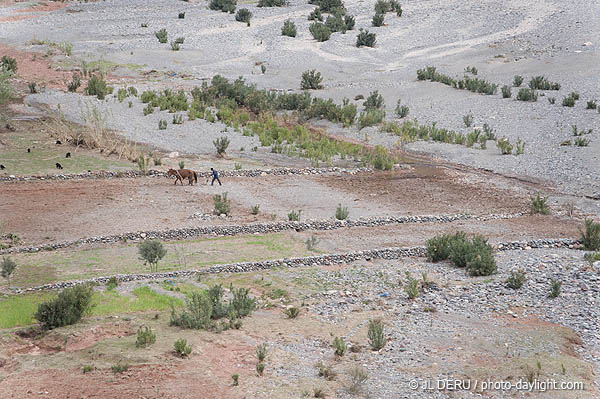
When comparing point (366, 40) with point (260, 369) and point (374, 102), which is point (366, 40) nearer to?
point (374, 102)

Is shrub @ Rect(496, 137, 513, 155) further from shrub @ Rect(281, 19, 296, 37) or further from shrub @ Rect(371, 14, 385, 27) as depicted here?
shrub @ Rect(371, 14, 385, 27)

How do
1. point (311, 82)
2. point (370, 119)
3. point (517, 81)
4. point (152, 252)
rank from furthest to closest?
point (311, 82) → point (517, 81) → point (370, 119) → point (152, 252)

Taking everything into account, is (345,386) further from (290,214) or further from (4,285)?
(290,214)

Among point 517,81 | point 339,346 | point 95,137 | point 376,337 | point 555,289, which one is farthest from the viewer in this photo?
point 517,81

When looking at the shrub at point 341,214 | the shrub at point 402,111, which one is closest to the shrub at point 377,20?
the shrub at point 402,111

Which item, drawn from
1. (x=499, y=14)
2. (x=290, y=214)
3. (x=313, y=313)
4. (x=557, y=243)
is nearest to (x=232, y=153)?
(x=290, y=214)

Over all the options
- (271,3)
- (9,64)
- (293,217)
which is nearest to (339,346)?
(293,217)

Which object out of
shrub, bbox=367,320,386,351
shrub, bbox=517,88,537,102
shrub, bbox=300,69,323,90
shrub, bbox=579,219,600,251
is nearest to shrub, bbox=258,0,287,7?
shrub, bbox=300,69,323,90
